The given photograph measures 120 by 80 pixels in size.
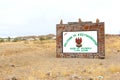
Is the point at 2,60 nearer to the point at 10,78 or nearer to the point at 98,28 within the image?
→ the point at 98,28

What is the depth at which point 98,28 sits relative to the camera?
29000 millimetres

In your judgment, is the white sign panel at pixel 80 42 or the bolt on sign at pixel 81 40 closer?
the bolt on sign at pixel 81 40

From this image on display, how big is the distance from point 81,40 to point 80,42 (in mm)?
172

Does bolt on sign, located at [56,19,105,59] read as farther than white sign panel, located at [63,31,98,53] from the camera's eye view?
No

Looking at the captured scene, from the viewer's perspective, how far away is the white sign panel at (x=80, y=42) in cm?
2920

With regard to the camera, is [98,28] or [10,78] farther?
[98,28]

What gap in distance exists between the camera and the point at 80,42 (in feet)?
96.8

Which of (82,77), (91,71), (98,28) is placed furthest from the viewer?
(98,28)

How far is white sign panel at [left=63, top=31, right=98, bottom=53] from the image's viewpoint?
29.2 metres

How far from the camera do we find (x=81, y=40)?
29.5 m

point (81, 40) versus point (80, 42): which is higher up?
point (81, 40)

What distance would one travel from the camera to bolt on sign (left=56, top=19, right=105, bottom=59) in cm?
2900

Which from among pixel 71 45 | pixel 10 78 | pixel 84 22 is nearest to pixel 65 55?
pixel 71 45

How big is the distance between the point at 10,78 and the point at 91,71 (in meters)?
4.17
